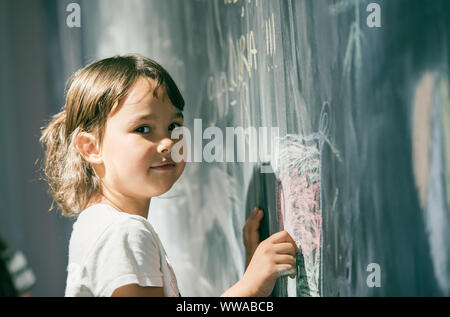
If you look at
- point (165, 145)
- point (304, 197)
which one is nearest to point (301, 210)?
point (304, 197)

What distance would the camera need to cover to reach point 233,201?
109 cm

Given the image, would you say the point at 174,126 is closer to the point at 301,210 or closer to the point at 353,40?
the point at 301,210

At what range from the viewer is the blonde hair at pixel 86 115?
896 millimetres

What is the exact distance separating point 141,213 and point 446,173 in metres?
0.61

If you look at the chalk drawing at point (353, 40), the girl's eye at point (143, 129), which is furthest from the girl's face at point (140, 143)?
the chalk drawing at point (353, 40)

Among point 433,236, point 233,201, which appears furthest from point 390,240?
point 233,201

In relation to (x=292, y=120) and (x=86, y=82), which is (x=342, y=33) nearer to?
(x=292, y=120)

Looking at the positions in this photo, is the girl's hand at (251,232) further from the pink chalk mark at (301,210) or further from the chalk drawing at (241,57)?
the chalk drawing at (241,57)

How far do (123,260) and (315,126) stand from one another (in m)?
0.33

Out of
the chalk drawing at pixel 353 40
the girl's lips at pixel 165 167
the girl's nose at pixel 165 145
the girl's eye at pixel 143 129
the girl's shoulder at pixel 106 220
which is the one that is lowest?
the girl's shoulder at pixel 106 220

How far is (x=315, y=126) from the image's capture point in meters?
0.70

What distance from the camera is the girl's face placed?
0.87m

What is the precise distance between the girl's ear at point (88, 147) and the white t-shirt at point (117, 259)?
153 millimetres

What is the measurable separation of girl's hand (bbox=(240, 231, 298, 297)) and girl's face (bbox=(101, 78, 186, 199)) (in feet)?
0.75
